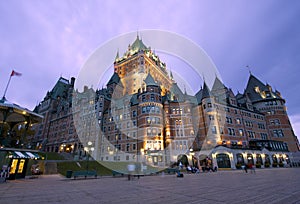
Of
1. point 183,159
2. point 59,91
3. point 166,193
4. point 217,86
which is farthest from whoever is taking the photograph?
point 59,91

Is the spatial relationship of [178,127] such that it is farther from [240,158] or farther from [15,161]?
[15,161]

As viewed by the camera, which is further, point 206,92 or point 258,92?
point 258,92

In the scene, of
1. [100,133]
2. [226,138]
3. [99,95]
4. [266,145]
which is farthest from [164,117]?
[266,145]

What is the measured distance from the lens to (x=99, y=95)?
5628 centimetres

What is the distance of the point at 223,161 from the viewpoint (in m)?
38.4

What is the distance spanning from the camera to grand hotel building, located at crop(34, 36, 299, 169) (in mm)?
40875

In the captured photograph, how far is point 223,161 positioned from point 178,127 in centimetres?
1336

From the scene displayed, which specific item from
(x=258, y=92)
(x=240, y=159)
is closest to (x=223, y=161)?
(x=240, y=159)

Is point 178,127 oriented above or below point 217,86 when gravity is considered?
below

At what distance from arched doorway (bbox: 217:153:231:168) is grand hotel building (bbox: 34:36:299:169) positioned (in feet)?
0.73

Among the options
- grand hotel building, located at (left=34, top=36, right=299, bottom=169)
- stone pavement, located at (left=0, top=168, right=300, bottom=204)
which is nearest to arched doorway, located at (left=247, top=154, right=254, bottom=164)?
grand hotel building, located at (left=34, top=36, right=299, bottom=169)

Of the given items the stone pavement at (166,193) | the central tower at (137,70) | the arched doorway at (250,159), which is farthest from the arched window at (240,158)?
the central tower at (137,70)

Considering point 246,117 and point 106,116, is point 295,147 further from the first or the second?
point 106,116

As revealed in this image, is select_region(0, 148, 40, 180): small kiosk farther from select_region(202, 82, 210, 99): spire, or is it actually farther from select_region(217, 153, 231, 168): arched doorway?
select_region(202, 82, 210, 99): spire
